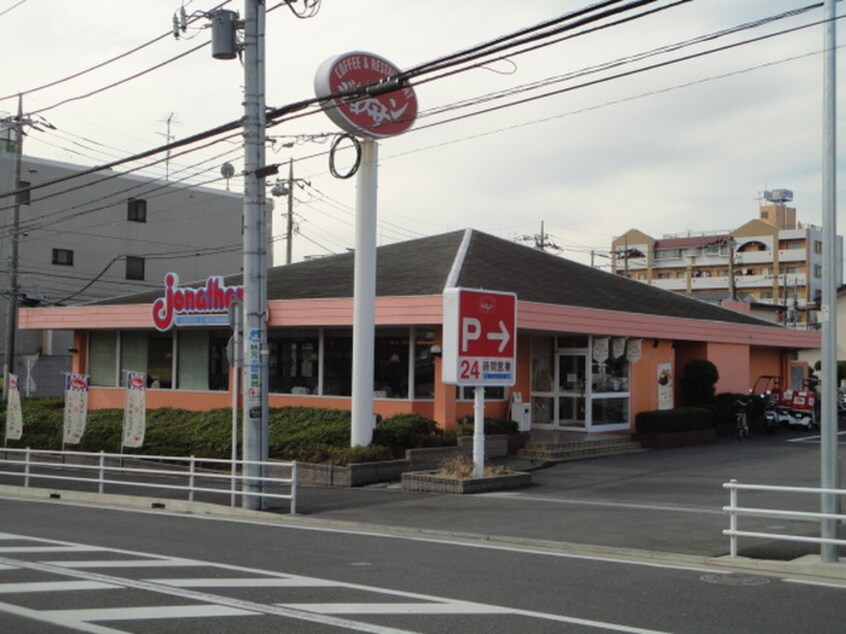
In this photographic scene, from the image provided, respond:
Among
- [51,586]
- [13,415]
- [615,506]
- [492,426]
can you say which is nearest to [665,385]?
[492,426]

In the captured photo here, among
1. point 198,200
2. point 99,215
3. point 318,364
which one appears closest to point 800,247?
point 198,200

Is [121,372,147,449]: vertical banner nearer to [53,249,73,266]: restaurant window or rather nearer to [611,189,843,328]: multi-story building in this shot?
[53,249,73,266]: restaurant window

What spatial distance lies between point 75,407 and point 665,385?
17.6 meters

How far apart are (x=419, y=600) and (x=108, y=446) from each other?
63.7 ft

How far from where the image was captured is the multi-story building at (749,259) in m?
81.6

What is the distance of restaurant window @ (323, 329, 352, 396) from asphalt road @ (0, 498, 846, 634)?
11921 mm

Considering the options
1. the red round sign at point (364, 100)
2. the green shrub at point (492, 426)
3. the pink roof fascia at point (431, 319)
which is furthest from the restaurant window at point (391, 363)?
the red round sign at point (364, 100)

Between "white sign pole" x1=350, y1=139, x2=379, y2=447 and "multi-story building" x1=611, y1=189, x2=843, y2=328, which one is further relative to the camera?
"multi-story building" x1=611, y1=189, x2=843, y2=328

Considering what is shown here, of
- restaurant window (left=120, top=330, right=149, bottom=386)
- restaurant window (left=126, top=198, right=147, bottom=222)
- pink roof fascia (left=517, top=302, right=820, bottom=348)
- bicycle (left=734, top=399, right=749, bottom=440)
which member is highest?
restaurant window (left=126, top=198, right=147, bottom=222)

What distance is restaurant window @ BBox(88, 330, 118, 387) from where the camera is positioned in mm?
32375

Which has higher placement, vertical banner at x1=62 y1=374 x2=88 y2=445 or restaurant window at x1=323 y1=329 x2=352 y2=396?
restaurant window at x1=323 y1=329 x2=352 y2=396

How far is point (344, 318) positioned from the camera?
23.2 metres

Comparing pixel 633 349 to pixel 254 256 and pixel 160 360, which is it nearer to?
pixel 254 256

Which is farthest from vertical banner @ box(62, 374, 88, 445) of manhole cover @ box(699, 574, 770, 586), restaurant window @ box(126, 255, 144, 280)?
restaurant window @ box(126, 255, 144, 280)
